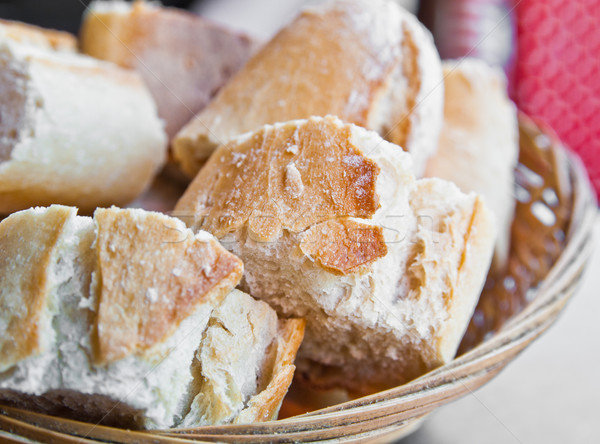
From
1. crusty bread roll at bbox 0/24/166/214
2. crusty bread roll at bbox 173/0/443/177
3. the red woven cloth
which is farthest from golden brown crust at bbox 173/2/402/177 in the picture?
the red woven cloth

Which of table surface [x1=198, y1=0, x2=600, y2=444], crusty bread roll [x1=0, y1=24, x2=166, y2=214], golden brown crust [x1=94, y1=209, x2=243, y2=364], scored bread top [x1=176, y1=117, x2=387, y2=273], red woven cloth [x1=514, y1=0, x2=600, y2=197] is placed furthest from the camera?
red woven cloth [x1=514, y1=0, x2=600, y2=197]

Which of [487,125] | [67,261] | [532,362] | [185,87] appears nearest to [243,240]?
[67,261]

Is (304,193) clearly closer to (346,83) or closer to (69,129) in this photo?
(346,83)

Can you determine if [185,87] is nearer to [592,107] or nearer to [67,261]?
[67,261]

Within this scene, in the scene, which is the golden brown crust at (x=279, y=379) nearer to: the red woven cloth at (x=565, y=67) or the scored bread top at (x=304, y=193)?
the scored bread top at (x=304, y=193)

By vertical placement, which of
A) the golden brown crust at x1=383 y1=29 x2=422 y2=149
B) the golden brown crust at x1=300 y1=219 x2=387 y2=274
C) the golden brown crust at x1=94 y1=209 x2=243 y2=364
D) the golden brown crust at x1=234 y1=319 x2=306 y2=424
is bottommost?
the golden brown crust at x1=234 y1=319 x2=306 y2=424

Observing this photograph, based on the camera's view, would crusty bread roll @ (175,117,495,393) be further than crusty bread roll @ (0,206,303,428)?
Yes

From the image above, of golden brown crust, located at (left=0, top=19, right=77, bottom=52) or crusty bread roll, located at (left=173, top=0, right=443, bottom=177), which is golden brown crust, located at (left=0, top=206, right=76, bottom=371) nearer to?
crusty bread roll, located at (left=173, top=0, right=443, bottom=177)
